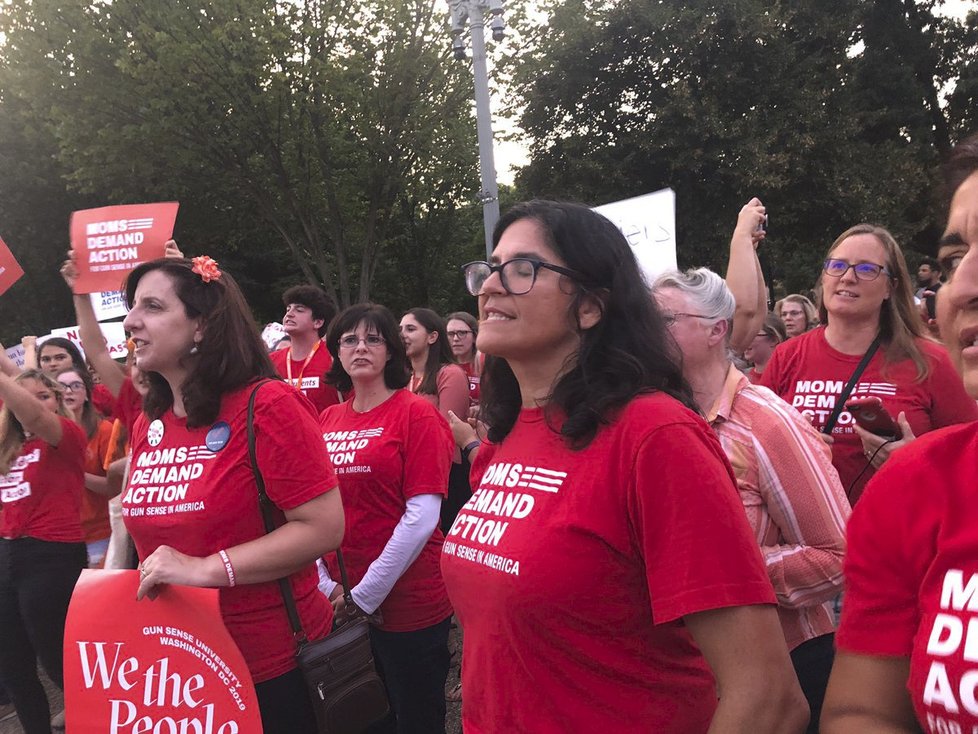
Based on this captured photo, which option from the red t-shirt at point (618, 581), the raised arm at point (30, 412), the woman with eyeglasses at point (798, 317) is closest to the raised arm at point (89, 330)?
the raised arm at point (30, 412)

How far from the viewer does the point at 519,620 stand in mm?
1524

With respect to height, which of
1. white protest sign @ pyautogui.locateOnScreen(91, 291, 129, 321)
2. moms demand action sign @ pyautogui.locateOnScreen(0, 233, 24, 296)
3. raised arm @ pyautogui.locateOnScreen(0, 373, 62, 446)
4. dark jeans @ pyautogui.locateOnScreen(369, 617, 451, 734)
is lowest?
dark jeans @ pyautogui.locateOnScreen(369, 617, 451, 734)

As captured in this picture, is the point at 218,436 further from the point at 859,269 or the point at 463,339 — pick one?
the point at 463,339

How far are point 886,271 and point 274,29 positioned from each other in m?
14.4

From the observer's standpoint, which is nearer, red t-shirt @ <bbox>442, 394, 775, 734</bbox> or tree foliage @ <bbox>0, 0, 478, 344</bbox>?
red t-shirt @ <bbox>442, 394, 775, 734</bbox>

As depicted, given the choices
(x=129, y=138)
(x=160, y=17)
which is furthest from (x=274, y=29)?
(x=129, y=138)

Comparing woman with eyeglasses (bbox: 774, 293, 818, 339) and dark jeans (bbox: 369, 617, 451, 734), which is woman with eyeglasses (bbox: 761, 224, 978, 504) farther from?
woman with eyeglasses (bbox: 774, 293, 818, 339)

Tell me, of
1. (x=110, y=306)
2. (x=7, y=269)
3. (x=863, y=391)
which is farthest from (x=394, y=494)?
(x=110, y=306)

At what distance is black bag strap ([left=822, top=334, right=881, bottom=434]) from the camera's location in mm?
3150

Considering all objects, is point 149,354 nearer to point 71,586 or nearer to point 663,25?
point 71,586

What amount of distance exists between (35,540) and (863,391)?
4.07m

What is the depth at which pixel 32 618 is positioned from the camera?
3.88 m

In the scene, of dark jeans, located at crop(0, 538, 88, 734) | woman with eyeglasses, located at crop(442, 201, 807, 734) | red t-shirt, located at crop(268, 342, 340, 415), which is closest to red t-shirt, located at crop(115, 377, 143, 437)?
dark jeans, located at crop(0, 538, 88, 734)

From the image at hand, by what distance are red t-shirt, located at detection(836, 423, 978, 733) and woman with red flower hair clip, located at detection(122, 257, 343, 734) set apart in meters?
1.58
